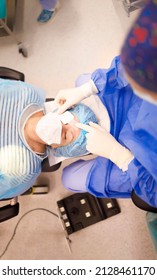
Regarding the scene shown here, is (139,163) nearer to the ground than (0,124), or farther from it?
nearer to the ground

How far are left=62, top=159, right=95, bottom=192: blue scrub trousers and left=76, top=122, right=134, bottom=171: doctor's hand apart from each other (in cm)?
22

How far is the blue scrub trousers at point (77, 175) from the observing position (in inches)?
55.5

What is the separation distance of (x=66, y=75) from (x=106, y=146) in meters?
0.96

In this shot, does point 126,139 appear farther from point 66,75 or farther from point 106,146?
point 66,75

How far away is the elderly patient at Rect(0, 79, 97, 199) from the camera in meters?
1.12

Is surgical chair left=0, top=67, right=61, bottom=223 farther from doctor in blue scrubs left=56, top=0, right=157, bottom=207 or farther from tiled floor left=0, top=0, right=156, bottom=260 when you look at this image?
tiled floor left=0, top=0, right=156, bottom=260

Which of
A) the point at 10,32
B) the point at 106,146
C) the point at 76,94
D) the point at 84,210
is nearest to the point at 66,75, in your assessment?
the point at 10,32

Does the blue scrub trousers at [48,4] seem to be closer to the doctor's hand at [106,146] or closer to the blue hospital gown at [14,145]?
the blue hospital gown at [14,145]

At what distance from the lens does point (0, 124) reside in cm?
112

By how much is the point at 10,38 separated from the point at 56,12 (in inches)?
14.2

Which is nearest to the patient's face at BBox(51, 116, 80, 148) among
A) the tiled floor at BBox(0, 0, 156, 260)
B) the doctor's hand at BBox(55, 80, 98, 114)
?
the doctor's hand at BBox(55, 80, 98, 114)
